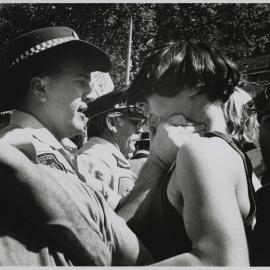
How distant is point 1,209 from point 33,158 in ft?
0.31

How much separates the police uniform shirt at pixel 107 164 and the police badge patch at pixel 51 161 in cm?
72

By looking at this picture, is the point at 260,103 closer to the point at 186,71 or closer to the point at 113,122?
the point at 186,71

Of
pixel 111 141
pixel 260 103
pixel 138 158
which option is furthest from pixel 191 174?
pixel 138 158

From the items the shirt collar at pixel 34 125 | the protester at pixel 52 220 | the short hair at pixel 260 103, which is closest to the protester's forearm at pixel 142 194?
the protester at pixel 52 220

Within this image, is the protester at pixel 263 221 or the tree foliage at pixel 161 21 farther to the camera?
the tree foliage at pixel 161 21

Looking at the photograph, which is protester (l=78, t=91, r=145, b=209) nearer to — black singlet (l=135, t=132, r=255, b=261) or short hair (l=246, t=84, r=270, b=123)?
short hair (l=246, t=84, r=270, b=123)

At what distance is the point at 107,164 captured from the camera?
192 cm

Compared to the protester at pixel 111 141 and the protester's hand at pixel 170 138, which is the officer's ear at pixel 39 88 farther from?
the protester at pixel 111 141

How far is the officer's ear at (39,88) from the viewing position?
3.98ft

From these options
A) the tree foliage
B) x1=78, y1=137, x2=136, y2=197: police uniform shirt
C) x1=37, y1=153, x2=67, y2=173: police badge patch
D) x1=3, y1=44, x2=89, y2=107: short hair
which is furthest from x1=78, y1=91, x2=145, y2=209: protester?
x1=37, y1=153, x2=67, y2=173: police badge patch

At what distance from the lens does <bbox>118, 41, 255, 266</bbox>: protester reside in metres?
0.71

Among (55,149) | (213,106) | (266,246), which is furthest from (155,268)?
(55,149)

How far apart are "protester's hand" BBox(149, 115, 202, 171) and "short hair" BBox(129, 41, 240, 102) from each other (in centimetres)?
7

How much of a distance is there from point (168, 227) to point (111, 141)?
136 centimetres
